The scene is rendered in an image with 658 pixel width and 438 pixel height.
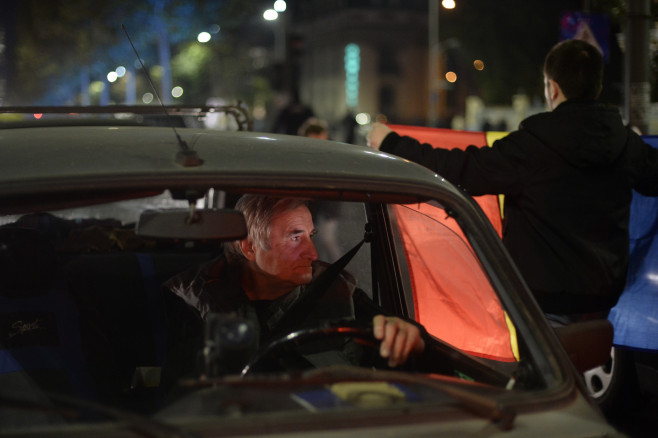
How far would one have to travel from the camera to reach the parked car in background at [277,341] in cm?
187

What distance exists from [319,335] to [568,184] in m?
1.82

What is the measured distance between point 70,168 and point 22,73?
65327 millimetres

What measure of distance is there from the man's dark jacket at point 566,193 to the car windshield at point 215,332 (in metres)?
0.43

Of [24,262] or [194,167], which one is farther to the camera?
[24,262]

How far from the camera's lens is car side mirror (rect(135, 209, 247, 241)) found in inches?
84.4

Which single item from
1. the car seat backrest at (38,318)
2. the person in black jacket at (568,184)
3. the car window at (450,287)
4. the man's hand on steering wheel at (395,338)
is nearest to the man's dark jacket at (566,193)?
the person in black jacket at (568,184)

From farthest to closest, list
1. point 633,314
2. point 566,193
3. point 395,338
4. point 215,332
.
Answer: point 633,314
point 566,193
point 395,338
point 215,332

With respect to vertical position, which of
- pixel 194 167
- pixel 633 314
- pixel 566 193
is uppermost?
pixel 194 167

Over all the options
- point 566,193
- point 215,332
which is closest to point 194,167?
point 215,332

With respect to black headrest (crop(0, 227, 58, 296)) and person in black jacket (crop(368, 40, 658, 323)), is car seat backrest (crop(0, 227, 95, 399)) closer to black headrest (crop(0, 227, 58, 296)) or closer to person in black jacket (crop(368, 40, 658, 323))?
black headrest (crop(0, 227, 58, 296))

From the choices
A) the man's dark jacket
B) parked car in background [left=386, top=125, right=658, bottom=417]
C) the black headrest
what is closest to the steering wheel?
the black headrest

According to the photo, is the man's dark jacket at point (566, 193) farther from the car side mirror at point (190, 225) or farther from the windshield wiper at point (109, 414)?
the windshield wiper at point (109, 414)

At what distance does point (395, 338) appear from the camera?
8.32 feet

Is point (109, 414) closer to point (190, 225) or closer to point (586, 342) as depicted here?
point (190, 225)
